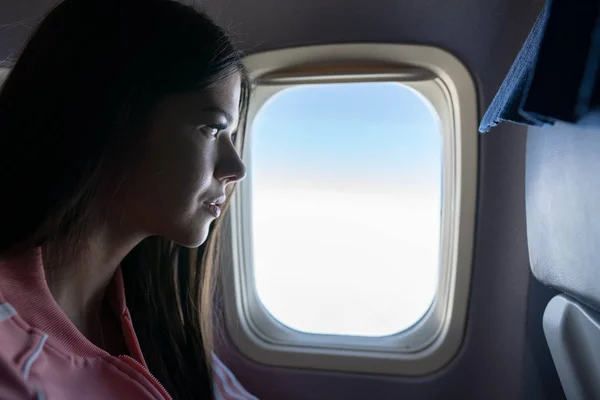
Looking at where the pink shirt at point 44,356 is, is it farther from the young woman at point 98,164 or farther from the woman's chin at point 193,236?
the woman's chin at point 193,236

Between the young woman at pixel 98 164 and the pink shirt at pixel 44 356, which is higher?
the young woman at pixel 98 164

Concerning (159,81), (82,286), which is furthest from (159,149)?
(82,286)

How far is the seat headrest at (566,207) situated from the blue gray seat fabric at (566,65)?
4.5 inches

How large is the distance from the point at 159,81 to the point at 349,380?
1041 mm

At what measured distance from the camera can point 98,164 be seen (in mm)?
795

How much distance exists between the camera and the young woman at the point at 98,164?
2.48ft

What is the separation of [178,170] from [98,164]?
0.12 metres

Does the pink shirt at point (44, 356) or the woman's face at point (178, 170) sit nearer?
the pink shirt at point (44, 356)

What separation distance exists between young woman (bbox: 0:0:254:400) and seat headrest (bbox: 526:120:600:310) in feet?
1.66

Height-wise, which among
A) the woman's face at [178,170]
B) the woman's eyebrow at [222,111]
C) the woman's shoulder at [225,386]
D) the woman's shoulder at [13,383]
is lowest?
the woman's shoulder at [225,386]

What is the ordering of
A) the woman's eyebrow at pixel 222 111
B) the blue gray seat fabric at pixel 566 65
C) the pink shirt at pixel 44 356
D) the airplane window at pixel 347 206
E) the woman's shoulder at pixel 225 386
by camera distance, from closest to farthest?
1. the blue gray seat fabric at pixel 566 65
2. the pink shirt at pixel 44 356
3. the woman's eyebrow at pixel 222 111
4. the woman's shoulder at pixel 225 386
5. the airplane window at pixel 347 206

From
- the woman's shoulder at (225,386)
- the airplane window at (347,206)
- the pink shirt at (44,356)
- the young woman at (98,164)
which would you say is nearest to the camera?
the pink shirt at (44,356)

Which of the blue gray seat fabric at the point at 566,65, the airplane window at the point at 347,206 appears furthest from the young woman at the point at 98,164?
the airplane window at the point at 347,206

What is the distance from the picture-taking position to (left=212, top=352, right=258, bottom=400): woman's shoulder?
1295mm
